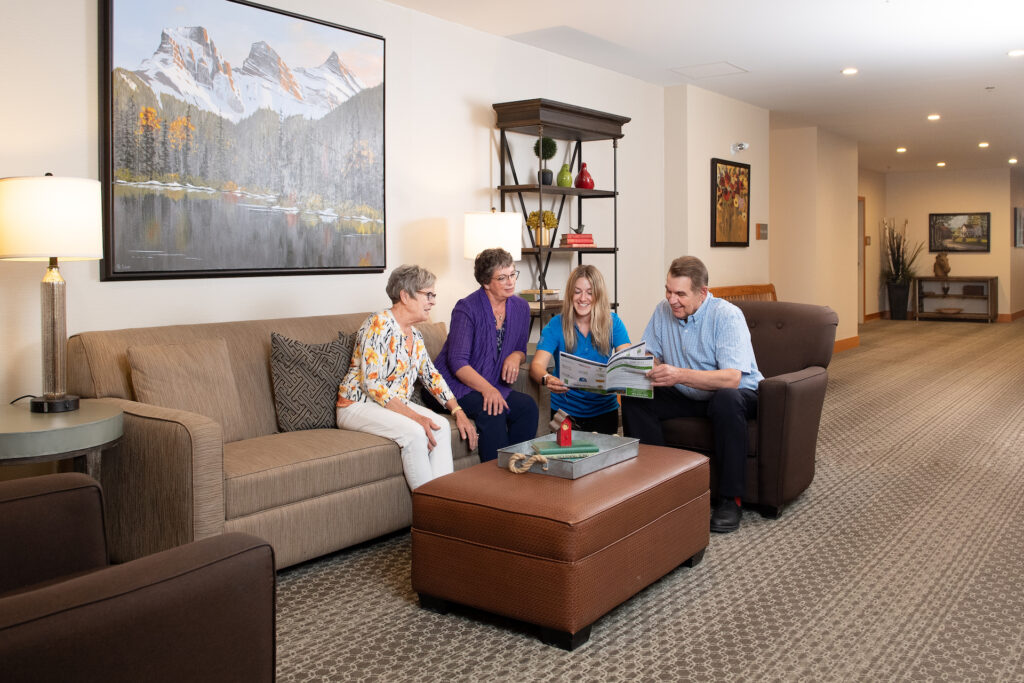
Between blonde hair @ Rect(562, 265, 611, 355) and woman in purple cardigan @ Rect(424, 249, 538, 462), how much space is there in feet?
0.98

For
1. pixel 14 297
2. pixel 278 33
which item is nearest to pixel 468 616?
pixel 14 297

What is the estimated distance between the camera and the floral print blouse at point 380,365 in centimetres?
360

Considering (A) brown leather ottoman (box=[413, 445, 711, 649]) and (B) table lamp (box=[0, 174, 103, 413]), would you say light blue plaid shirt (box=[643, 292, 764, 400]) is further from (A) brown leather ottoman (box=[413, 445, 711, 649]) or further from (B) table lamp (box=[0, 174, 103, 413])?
(B) table lamp (box=[0, 174, 103, 413])

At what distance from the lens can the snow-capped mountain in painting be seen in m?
3.74

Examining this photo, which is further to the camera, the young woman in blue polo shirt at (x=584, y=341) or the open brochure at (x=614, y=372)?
the young woman in blue polo shirt at (x=584, y=341)

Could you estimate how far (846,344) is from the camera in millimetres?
10641

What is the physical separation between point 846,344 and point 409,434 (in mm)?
8455

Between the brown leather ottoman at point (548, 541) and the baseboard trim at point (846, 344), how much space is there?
8092mm

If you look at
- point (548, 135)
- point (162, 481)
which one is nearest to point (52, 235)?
point (162, 481)

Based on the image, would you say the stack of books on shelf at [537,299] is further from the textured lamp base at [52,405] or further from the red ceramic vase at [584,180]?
the textured lamp base at [52,405]

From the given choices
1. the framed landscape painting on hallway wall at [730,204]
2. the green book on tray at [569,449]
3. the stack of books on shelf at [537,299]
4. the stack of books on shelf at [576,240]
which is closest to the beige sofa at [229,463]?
the green book on tray at [569,449]

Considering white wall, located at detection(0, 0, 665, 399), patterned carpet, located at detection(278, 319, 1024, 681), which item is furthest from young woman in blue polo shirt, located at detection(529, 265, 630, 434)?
white wall, located at detection(0, 0, 665, 399)

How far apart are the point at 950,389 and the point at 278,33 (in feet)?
20.1

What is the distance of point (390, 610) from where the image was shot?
2.87 m
